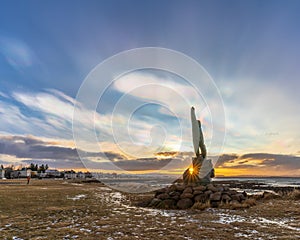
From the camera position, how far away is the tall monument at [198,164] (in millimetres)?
20578

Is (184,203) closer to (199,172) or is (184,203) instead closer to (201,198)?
(201,198)

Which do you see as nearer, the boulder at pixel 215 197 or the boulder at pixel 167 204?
the boulder at pixel 167 204

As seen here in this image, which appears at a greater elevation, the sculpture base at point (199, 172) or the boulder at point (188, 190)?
the sculpture base at point (199, 172)

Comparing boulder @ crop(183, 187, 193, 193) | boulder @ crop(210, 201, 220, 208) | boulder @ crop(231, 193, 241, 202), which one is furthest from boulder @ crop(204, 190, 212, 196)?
boulder @ crop(231, 193, 241, 202)

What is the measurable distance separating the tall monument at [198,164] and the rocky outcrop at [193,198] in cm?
266

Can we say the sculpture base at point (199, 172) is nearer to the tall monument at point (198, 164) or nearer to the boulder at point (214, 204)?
the tall monument at point (198, 164)

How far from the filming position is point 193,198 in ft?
54.4

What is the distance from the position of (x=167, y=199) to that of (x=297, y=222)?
26.4ft

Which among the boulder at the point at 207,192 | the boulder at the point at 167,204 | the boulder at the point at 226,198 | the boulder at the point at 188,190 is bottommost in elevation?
the boulder at the point at 167,204

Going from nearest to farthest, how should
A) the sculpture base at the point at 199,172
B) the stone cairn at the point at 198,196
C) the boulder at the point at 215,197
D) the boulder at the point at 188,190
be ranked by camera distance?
1. the stone cairn at the point at 198,196
2. the boulder at the point at 215,197
3. the boulder at the point at 188,190
4. the sculpture base at the point at 199,172

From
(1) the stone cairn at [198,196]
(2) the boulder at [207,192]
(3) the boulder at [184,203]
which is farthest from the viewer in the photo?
(2) the boulder at [207,192]

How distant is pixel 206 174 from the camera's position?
20547 mm

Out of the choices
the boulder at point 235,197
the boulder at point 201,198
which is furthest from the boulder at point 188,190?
the boulder at point 235,197

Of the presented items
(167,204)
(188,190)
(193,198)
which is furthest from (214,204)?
(167,204)
